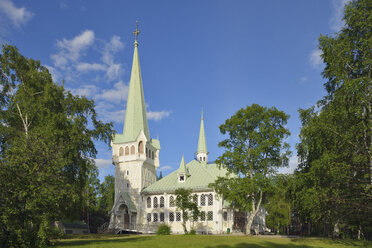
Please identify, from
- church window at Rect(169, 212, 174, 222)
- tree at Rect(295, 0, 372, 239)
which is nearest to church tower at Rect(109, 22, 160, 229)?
church window at Rect(169, 212, 174, 222)

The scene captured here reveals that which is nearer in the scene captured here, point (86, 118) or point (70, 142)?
point (70, 142)

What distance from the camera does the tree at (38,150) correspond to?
612 inches

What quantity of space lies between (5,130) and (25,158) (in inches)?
388

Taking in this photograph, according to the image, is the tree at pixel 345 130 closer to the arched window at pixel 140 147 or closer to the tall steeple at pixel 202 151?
the arched window at pixel 140 147

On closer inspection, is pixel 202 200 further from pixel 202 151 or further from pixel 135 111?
pixel 135 111

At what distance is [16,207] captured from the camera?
611 inches

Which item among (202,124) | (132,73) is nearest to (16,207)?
(132,73)

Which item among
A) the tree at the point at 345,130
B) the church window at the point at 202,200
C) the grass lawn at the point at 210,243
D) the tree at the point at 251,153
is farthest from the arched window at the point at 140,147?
the tree at the point at 345,130

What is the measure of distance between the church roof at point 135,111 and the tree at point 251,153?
76.1ft

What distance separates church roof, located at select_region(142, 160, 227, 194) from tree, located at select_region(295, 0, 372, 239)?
2633 cm

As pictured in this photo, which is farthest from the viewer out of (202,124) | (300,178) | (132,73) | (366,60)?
(202,124)

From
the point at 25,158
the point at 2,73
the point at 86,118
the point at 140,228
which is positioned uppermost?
the point at 2,73

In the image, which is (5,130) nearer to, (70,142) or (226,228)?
(70,142)

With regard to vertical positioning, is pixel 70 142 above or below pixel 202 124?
below
